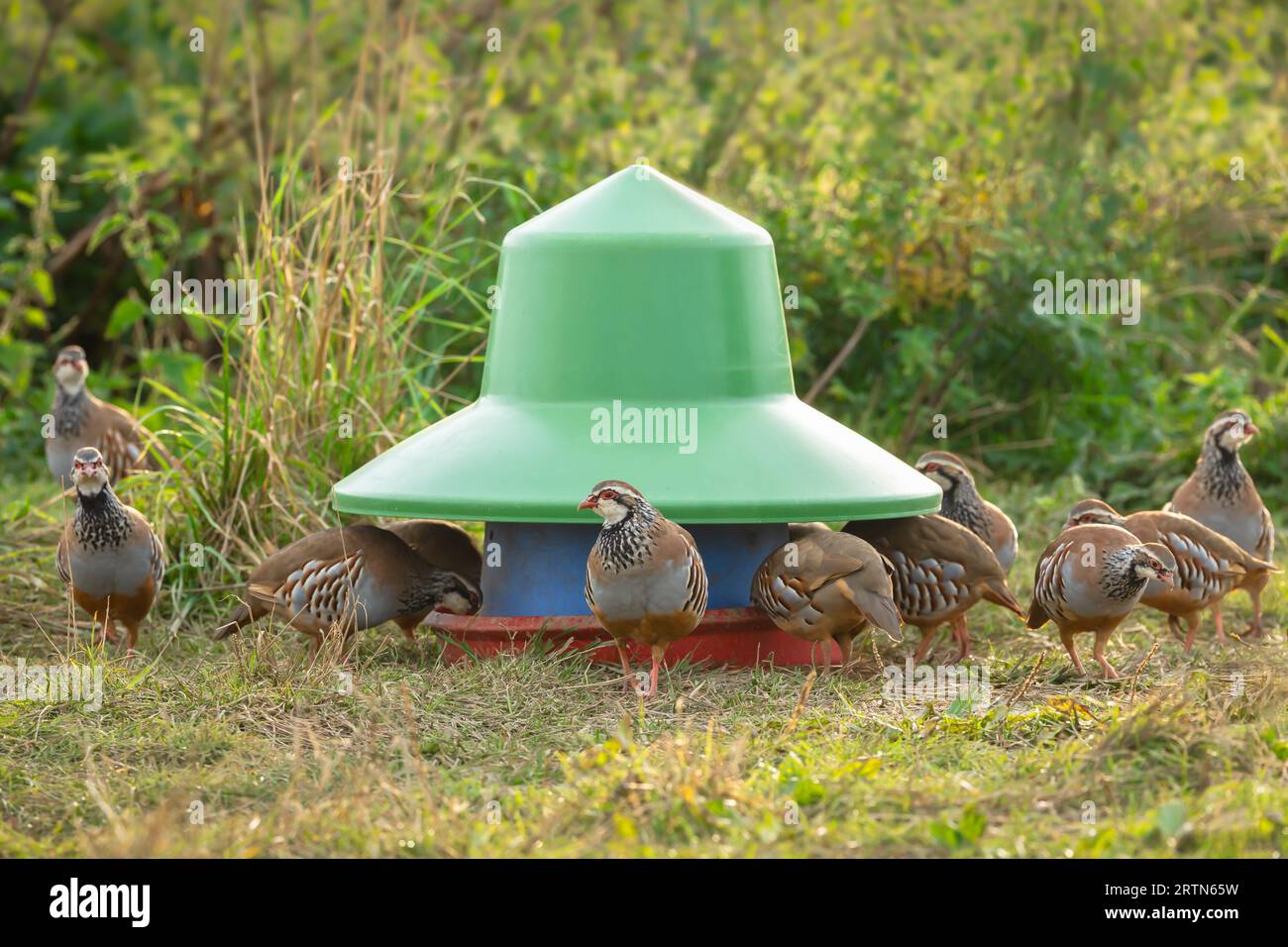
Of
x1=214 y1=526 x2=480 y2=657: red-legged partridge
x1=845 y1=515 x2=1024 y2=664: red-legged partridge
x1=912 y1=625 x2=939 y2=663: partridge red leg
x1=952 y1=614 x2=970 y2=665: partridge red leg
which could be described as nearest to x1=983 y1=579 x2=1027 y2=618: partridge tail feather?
x1=845 y1=515 x2=1024 y2=664: red-legged partridge

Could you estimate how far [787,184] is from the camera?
30.7 feet

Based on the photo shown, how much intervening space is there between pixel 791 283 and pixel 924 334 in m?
0.77

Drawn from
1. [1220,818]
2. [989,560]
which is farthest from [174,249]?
[1220,818]

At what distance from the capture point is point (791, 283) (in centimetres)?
882

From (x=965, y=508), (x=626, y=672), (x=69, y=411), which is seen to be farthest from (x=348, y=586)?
(x=69, y=411)

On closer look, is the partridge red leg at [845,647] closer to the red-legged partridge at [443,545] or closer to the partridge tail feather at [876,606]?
the partridge tail feather at [876,606]

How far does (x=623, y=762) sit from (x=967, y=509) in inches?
106

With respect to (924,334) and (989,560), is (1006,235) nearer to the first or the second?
(924,334)

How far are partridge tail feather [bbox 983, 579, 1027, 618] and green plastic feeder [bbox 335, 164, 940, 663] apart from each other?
34cm

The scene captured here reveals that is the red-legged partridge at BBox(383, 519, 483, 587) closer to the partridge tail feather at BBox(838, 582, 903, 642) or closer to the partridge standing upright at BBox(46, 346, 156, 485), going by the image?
the partridge tail feather at BBox(838, 582, 903, 642)

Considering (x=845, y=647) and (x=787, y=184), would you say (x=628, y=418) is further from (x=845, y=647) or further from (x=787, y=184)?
(x=787, y=184)

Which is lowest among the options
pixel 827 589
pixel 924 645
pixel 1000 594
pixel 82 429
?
pixel 924 645

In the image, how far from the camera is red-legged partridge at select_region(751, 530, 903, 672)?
5.22m

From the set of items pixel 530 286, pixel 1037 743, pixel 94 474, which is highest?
pixel 530 286
